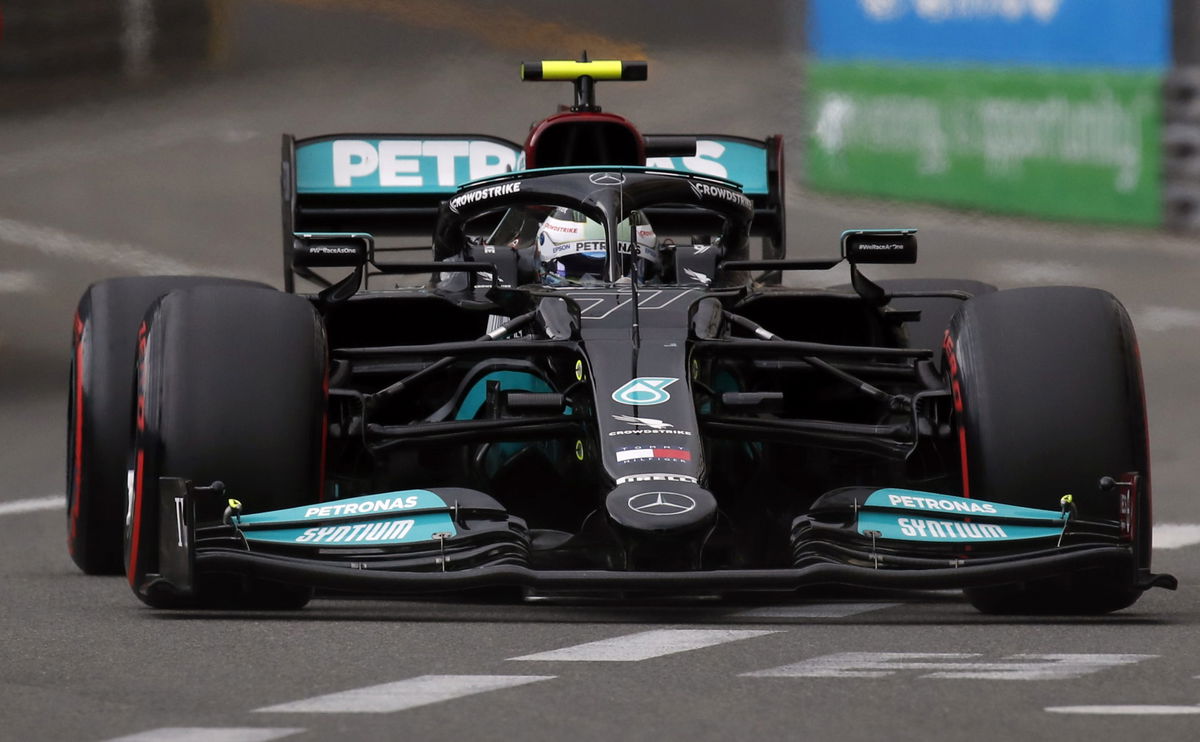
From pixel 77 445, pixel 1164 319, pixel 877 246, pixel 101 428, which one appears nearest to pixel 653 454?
pixel 877 246

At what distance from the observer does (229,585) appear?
21.9 ft

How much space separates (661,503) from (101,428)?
2264 millimetres

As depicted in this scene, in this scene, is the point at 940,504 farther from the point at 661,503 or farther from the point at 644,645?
the point at 644,645

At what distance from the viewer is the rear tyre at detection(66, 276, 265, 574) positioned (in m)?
7.75

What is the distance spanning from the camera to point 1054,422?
6.79 metres

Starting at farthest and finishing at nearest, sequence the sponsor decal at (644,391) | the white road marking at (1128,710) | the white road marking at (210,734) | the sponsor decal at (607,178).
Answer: the sponsor decal at (607,178) → the sponsor decal at (644,391) → the white road marking at (1128,710) → the white road marking at (210,734)

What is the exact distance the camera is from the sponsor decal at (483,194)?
8000 millimetres

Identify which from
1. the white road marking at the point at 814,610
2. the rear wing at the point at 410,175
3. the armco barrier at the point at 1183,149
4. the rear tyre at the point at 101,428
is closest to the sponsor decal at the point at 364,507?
the white road marking at the point at 814,610

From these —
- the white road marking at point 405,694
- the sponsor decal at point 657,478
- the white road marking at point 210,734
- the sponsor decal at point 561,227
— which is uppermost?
the sponsor decal at point 561,227

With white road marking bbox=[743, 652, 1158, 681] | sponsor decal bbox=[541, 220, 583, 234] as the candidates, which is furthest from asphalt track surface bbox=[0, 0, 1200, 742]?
sponsor decal bbox=[541, 220, 583, 234]

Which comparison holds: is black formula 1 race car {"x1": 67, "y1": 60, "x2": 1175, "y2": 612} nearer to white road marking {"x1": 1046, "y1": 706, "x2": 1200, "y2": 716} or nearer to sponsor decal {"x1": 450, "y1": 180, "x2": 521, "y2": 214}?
sponsor decal {"x1": 450, "y1": 180, "x2": 521, "y2": 214}

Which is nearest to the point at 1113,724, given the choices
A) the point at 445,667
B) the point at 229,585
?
the point at 445,667

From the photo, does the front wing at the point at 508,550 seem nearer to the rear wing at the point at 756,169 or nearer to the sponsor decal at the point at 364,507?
the sponsor decal at the point at 364,507

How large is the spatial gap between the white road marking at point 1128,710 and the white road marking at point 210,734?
1559mm
